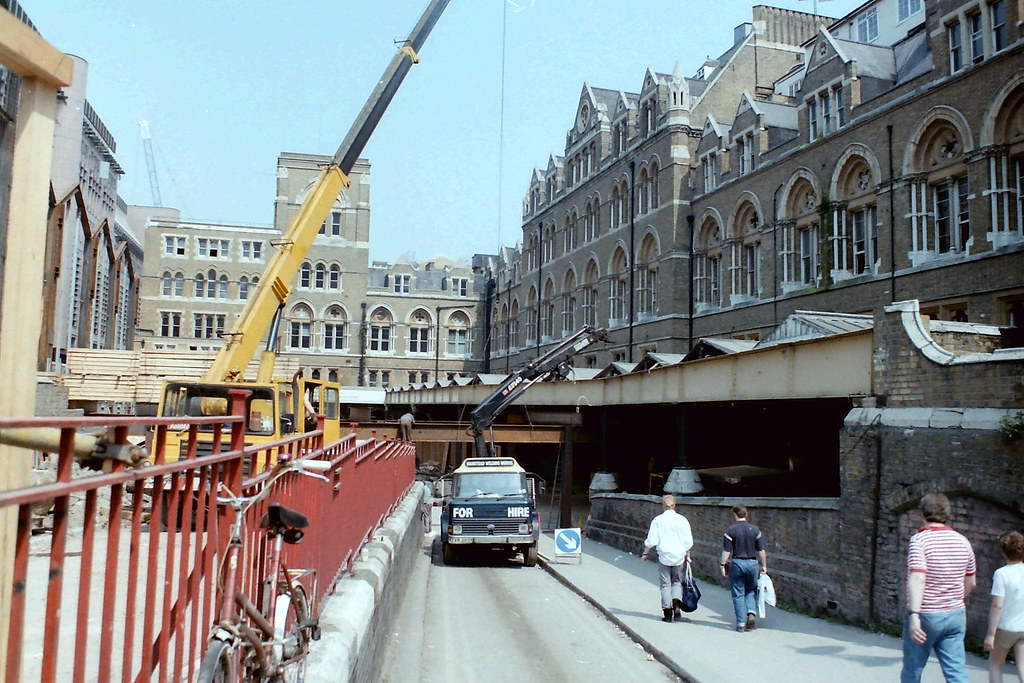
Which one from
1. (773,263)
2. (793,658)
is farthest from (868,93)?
(793,658)

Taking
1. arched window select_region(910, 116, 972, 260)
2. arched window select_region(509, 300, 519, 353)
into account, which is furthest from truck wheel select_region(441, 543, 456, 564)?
arched window select_region(509, 300, 519, 353)

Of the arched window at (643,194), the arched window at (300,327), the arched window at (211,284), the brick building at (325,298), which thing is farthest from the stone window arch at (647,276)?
the arched window at (211,284)

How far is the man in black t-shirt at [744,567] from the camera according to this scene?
12.0 metres

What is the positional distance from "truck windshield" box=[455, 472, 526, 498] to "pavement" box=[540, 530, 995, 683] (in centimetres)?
417

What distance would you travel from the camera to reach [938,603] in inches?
277

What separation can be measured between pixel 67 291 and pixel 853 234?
86.3 feet

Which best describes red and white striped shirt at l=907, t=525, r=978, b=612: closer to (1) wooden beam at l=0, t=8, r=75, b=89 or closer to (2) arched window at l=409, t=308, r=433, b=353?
(1) wooden beam at l=0, t=8, r=75, b=89

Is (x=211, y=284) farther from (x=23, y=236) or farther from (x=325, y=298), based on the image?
(x=23, y=236)

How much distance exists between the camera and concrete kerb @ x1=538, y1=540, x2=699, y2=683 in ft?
32.8

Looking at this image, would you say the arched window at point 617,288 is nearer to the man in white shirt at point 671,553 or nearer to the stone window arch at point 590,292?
the stone window arch at point 590,292

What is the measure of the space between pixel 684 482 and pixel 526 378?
1047 cm

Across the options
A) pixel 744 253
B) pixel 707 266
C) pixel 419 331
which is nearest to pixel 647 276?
pixel 707 266

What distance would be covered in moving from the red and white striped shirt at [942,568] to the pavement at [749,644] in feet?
8.91

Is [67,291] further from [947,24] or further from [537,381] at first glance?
[947,24]
